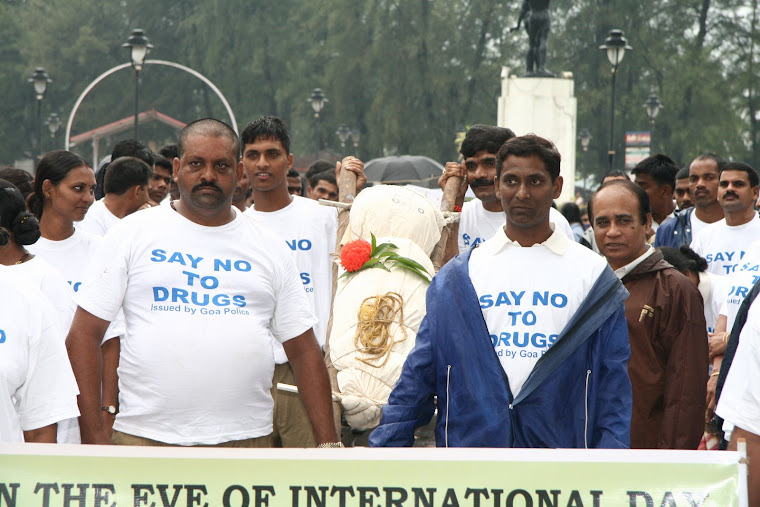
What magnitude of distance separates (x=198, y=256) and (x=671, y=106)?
50872 millimetres

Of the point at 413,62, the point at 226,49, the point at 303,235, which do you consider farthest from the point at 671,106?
the point at 303,235

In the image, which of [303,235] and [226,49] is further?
[226,49]

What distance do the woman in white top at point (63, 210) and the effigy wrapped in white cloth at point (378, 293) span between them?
1398 mm

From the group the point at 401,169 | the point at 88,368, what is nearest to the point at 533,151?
the point at 88,368

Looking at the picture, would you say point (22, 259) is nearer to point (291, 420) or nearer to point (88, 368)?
point (88, 368)

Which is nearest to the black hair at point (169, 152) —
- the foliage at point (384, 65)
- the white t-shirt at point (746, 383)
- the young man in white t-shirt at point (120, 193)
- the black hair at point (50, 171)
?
the young man in white t-shirt at point (120, 193)

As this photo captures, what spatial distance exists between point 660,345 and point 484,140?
180 cm

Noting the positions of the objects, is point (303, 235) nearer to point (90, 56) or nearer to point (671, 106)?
point (671, 106)

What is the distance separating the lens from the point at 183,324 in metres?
4.42

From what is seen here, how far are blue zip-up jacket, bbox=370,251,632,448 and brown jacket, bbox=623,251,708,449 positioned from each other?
42.9 inches

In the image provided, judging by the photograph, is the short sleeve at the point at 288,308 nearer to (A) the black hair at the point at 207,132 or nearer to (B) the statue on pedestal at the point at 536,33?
(A) the black hair at the point at 207,132

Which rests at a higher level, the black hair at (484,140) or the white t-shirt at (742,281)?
the black hair at (484,140)

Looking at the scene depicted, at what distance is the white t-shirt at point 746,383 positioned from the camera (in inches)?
145

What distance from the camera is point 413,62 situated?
56844mm
